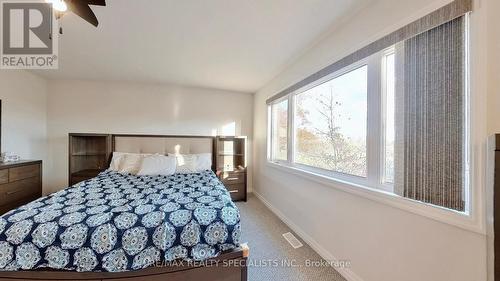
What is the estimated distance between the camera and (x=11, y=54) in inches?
98.3

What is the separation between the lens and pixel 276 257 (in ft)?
6.82

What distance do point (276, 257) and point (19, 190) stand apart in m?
3.62

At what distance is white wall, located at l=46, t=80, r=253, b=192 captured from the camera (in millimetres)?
3707

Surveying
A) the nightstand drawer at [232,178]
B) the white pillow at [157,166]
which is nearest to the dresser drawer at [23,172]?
the white pillow at [157,166]

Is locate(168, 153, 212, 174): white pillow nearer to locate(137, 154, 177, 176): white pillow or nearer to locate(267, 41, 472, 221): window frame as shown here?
locate(137, 154, 177, 176): white pillow

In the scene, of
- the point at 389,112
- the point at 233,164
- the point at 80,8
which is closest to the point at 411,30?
the point at 389,112

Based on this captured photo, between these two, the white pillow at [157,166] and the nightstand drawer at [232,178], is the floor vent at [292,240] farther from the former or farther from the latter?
the white pillow at [157,166]

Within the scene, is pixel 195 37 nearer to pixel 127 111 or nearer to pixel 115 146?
pixel 127 111

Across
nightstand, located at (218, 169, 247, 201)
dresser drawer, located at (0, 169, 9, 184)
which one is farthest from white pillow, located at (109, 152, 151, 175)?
nightstand, located at (218, 169, 247, 201)

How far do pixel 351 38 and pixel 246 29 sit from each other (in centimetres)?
98

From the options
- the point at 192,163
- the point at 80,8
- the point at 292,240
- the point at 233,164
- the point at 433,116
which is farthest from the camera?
the point at 233,164

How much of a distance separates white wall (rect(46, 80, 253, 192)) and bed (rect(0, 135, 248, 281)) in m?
2.36

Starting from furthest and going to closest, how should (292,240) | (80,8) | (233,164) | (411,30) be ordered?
(233,164) < (292,240) < (80,8) < (411,30)

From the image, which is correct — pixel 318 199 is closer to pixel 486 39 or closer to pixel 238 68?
pixel 486 39
